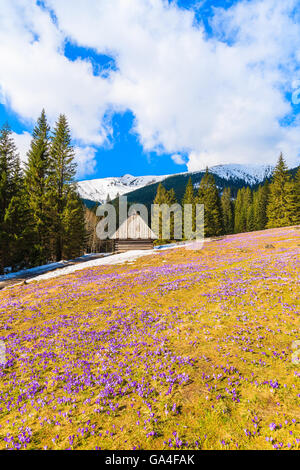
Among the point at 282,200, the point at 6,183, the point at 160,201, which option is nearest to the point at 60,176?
the point at 6,183

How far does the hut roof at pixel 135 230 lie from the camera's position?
40531 millimetres

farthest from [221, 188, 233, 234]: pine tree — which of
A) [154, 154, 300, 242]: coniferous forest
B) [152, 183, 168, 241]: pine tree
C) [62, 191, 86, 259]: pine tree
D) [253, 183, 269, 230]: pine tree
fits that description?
[62, 191, 86, 259]: pine tree

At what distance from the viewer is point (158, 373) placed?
609cm

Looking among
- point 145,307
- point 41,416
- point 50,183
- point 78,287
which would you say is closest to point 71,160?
point 50,183

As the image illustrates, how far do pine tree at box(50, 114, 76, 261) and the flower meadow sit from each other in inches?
1121

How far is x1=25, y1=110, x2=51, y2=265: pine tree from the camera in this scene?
118 ft

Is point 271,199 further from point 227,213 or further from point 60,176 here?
point 60,176

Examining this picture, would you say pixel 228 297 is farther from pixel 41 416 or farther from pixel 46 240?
pixel 46 240

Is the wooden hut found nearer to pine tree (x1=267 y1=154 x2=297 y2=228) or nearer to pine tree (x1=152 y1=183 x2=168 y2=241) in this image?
pine tree (x1=152 y1=183 x2=168 y2=241)

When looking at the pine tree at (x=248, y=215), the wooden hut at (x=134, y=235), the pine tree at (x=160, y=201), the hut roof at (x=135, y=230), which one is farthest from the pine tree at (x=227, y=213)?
the hut roof at (x=135, y=230)

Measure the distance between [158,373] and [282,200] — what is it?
68.4 metres

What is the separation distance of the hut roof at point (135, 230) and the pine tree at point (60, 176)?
435 inches

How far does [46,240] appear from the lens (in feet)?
126

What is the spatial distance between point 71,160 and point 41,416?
139ft
